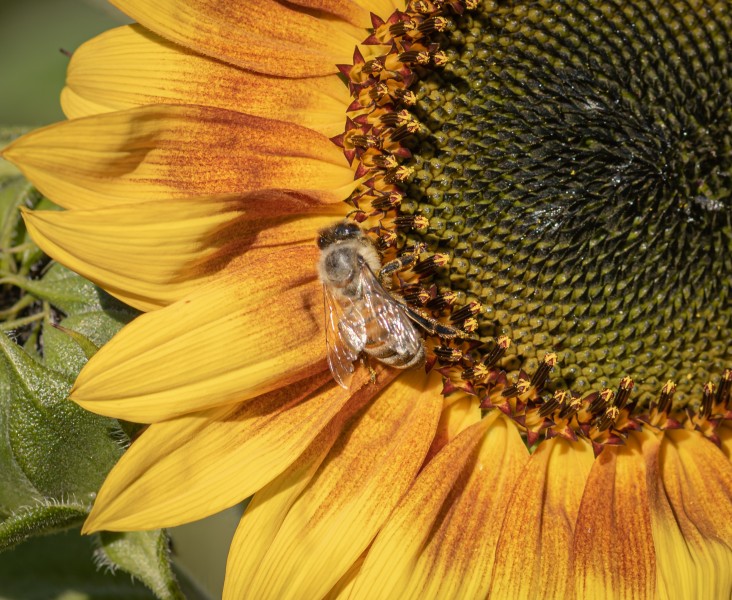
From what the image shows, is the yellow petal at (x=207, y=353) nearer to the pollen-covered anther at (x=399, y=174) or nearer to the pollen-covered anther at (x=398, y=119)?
the pollen-covered anther at (x=399, y=174)

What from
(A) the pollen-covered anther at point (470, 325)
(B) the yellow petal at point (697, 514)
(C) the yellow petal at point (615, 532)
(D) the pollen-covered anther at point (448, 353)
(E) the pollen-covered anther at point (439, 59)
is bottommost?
(C) the yellow petal at point (615, 532)

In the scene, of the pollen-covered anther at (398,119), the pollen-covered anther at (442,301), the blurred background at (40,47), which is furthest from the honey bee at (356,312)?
the blurred background at (40,47)

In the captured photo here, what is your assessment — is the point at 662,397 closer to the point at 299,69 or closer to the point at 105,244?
the point at 299,69

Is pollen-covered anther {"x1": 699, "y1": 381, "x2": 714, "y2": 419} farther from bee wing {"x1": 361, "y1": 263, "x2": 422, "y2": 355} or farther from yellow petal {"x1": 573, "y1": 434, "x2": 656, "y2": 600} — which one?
bee wing {"x1": 361, "y1": 263, "x2": 422, "y2": 355}

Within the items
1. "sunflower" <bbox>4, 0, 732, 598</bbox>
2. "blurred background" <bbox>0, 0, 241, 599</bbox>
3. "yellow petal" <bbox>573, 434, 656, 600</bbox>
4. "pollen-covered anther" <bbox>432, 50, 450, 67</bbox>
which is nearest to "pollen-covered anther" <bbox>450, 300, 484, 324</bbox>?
"sunflower" <bbox>4, 0, 732, 598</bbox>

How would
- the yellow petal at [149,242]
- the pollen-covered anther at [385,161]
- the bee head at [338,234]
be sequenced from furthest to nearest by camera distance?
the pollen-covered anther at [385,161] < the bee head at [338,234] < the yellow petal at [149,242]

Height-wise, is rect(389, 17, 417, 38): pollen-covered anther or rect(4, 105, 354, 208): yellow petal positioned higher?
rect(389, 17, 417, 38): pollen-covered anther

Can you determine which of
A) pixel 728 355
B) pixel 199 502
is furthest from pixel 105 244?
pixel 728 355
